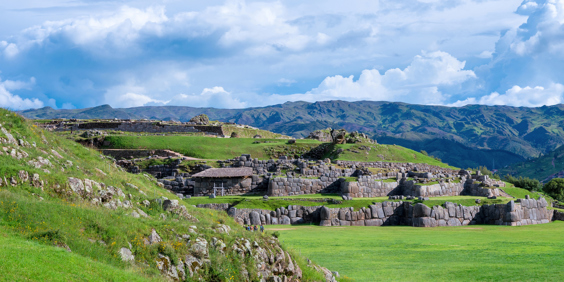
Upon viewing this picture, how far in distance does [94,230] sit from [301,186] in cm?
3182

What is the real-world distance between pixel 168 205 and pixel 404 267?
987 centimetres

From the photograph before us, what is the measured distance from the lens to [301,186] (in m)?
44.0

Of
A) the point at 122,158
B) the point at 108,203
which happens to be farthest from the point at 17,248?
the point at 122,158

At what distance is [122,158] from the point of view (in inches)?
2244

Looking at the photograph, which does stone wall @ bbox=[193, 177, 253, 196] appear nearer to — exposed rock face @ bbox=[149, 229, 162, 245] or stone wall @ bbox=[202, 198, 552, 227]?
stone wall @ bbox=[202, 198, 552, 227]

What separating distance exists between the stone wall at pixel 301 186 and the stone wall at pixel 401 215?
6478 mm

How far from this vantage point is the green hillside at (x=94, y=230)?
1088 cm

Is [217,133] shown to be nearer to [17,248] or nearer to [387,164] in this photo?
[387,164]

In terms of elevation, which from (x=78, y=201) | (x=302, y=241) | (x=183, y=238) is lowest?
(x=302, y=241)

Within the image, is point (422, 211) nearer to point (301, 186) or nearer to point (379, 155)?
point (301, 186)

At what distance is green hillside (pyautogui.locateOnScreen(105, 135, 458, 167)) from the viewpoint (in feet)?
196

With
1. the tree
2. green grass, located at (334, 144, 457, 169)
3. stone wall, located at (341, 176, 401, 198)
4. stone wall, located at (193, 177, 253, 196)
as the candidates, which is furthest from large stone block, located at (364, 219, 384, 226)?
the tree

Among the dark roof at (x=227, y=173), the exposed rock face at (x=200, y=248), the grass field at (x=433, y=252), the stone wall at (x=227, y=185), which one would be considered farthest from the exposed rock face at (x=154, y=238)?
the stone wall at (x=227, y=185)

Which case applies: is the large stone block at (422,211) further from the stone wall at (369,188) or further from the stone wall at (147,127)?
the stone wall at (147,127)
